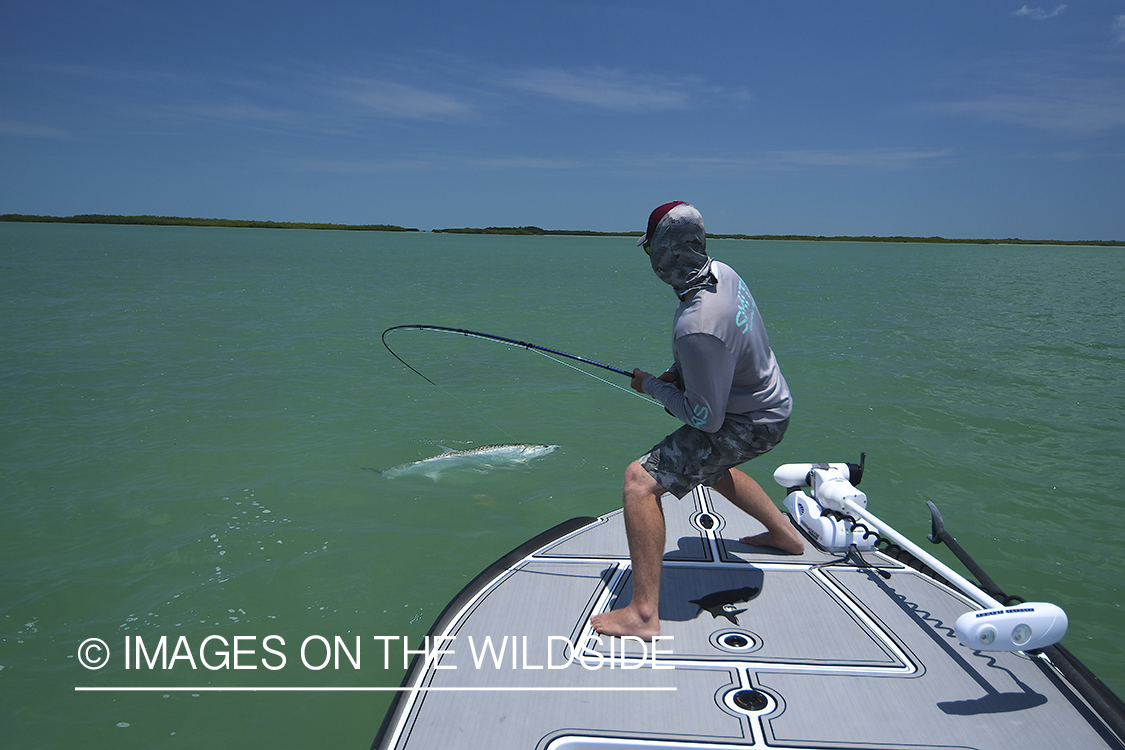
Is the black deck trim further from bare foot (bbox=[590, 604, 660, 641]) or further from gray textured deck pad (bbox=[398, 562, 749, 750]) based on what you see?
bare foot (bbox=[590, 604, 660, 641])

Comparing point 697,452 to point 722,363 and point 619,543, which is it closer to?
point 722,363

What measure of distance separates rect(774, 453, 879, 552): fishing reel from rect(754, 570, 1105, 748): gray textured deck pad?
96cm

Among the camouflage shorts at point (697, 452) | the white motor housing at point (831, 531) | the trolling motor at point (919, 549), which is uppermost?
the camouflage shorts at point (697, 452)

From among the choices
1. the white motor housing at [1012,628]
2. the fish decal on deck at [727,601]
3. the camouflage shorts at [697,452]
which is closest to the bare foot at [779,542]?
the fish decal on deck at [727,601]

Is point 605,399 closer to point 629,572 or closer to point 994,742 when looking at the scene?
point 629,572

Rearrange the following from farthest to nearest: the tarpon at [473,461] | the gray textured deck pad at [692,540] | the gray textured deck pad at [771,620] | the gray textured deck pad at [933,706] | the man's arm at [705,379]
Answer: the tarpon at [473,461], the gray textured deck pad at [692,540], the gray textured deck pad at [771,620], the man's arm at [705,379], the gray textured deck pad at [933,706]

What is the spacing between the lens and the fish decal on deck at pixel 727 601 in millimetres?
3641

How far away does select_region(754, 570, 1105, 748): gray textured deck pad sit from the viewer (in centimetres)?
266

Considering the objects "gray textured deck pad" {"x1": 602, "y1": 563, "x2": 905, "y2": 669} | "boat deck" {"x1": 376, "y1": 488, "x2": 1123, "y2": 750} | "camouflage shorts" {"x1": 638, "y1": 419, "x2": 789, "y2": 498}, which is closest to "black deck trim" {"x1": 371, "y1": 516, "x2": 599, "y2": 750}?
"boat deck" {"x1": 376, "y1": 488, "x2": 1123, "y2": 750}

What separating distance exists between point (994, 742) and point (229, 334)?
18.3 m

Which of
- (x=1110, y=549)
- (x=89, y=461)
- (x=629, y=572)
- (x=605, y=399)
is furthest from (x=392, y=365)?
(x=1110, y=549)

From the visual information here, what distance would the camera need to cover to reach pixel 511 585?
155 inches

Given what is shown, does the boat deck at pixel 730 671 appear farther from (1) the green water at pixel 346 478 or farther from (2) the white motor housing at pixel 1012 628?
(1) the green water at pixel 346 478

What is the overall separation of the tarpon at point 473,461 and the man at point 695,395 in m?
4.80
